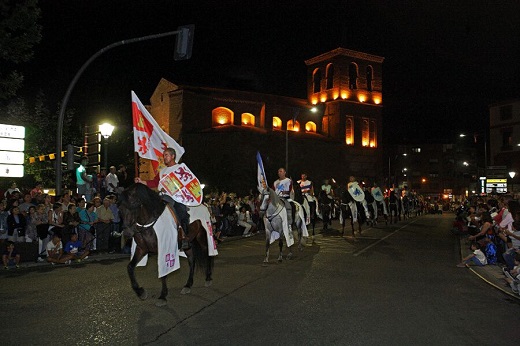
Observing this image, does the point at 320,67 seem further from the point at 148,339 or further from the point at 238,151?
the point at 148,339

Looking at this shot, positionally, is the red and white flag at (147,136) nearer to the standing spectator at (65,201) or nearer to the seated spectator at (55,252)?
the seated spectator at (55,252)

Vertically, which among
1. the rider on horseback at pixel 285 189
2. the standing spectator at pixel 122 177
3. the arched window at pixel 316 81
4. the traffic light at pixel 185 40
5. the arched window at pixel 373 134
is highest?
the arched window at pixel 316 81

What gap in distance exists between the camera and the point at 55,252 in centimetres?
1431

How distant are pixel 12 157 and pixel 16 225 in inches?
199

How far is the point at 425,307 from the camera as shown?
321 inches

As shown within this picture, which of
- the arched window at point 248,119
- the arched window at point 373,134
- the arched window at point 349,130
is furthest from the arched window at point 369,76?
the arched window at point 248,119

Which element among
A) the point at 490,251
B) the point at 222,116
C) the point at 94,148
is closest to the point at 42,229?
the point at 94,148

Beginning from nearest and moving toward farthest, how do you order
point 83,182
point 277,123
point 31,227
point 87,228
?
point 31,227 → point 87,228 → point 83,182 → point 277,123

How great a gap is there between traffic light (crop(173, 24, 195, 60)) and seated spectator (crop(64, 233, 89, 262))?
20.9ft

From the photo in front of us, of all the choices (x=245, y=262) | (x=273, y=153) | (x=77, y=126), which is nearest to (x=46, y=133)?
(x=77, y=126)

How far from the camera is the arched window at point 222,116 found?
2441 inches

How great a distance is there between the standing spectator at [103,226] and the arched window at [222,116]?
4526cm

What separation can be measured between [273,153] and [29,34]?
1757 inches

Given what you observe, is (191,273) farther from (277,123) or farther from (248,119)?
(277,123)
